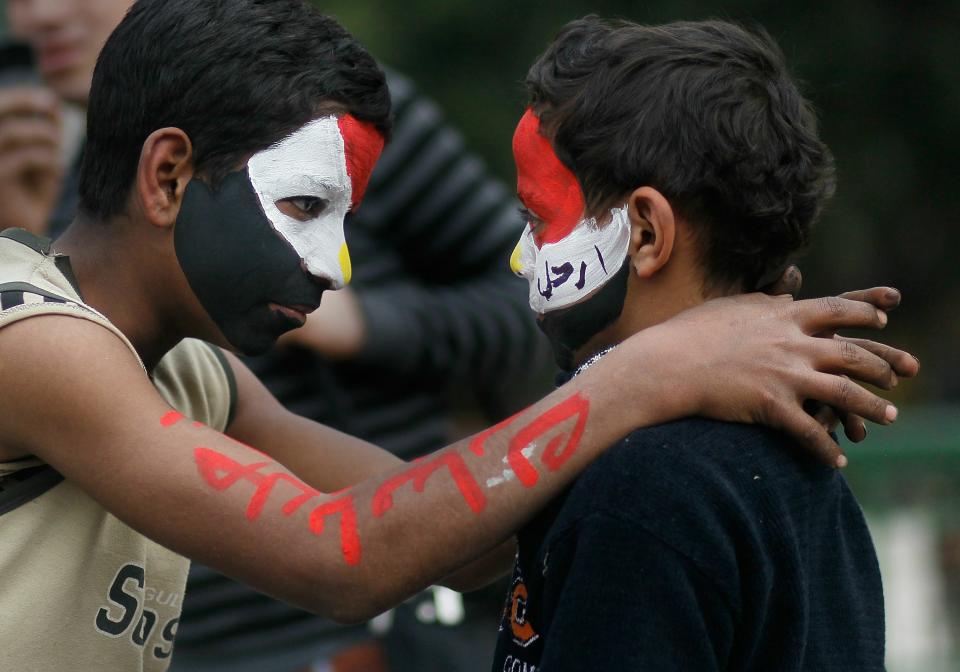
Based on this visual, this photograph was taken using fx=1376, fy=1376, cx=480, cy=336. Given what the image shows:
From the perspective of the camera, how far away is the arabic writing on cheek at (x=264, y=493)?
2209mm

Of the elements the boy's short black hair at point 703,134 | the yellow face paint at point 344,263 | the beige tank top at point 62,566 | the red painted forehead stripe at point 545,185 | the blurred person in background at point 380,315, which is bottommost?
the blurred person in background at point 380,315

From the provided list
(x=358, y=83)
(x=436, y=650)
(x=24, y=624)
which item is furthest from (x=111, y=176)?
(x=436, y=650)

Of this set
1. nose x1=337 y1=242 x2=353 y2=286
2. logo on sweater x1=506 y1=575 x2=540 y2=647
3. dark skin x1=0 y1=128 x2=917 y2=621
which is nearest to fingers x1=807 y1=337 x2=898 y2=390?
dark skin x1=0 y1=128 x2=917 y2=621

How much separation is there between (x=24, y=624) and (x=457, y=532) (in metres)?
0.76

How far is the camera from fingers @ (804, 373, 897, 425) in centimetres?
207

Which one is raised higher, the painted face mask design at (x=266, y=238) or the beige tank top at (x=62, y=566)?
the painted face mask design at (x=266, y=238)

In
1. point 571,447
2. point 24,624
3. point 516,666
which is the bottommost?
point 24,624

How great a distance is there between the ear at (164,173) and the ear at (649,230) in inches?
32.3

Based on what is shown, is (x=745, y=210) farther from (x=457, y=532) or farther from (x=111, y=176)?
(x=111, y=176)

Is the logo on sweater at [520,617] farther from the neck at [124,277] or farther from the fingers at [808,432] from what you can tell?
the neck at [124,277]

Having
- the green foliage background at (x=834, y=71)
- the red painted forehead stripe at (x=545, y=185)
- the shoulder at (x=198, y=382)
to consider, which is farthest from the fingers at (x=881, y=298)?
the green foliage background at (x=834, y=71)

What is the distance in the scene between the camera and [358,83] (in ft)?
8.49

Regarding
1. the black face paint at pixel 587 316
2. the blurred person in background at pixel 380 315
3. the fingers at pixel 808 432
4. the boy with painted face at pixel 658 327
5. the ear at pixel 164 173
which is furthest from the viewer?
the blurred person in background at pixel 380 315

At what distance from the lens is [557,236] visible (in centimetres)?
236
